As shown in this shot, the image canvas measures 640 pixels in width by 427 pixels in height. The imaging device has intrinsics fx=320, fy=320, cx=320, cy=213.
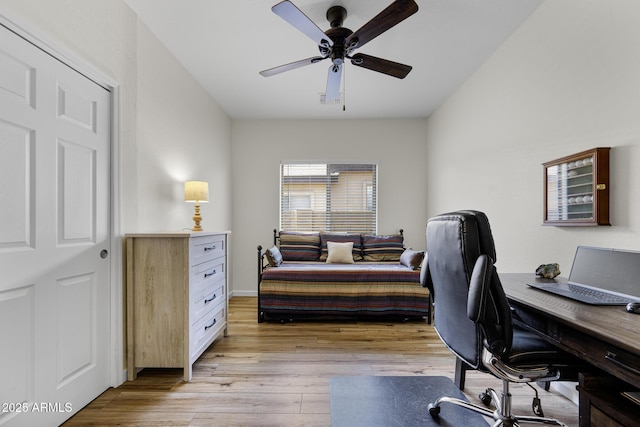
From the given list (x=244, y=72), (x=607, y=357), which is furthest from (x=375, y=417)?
(x=244, y=72)

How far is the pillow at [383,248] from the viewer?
4.32 metres

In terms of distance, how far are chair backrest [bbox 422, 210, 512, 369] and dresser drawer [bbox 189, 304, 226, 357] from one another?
1.75 metres

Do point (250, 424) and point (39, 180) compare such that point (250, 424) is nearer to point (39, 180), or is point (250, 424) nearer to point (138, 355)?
point (138, 355)

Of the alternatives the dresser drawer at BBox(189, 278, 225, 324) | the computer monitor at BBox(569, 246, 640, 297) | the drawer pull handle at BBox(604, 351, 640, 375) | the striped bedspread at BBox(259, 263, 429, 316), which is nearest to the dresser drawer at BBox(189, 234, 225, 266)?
the dresser drawer at BBox(189, 278, 225, 324)

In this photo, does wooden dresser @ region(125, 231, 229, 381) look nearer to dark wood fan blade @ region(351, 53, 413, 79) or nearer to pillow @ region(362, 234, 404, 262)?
dark wood fan blade @ region(351, 53, 413, 79)

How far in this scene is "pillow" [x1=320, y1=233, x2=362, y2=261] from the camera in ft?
14.3

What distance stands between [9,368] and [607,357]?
240 cm

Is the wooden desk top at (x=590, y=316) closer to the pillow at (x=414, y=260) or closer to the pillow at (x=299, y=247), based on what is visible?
the pillow at (x=414, y=260)

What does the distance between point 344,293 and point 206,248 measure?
161cm

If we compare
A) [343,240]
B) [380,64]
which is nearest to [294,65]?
[380,64]

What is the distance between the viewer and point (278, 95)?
386 cm

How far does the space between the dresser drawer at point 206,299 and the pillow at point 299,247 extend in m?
1.41

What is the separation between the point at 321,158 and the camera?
4.78 meters

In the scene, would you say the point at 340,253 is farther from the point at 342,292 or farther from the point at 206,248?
the point at 206,248
